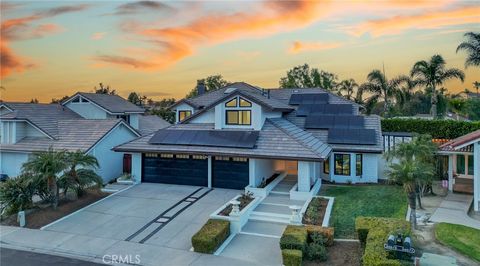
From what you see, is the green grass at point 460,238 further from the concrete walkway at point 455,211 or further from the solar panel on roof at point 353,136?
the solar panel on roof at point 353,136

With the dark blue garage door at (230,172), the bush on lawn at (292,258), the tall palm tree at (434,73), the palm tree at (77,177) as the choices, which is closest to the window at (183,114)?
the dark blue garage door at (230,172)

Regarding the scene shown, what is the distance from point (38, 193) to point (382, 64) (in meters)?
33.5

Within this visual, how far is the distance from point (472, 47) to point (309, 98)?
1616cm

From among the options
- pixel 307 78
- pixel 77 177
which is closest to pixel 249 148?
pixel 77 177

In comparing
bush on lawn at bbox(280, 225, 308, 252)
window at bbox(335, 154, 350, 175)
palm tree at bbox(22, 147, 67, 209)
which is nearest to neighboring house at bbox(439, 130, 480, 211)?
window at bbox(335, 154, 350, 175)

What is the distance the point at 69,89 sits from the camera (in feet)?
112

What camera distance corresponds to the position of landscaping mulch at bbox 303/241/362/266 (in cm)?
1043

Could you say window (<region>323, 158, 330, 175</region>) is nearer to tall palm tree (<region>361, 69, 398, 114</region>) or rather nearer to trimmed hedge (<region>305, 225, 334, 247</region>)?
trimmed hedge (<region>305, 225, 334, 247</region>)

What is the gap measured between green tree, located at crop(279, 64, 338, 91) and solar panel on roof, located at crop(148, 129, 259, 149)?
3588 centimetres

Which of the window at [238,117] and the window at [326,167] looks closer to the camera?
the window at [238,117]

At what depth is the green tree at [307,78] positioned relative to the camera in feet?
176

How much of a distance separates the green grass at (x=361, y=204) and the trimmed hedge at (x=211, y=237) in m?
4.39

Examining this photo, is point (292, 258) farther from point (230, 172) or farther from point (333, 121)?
point (333, 121)

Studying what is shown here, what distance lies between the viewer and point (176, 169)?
20266 mm
